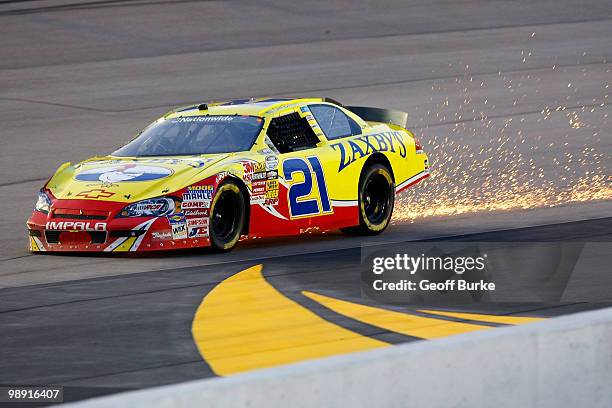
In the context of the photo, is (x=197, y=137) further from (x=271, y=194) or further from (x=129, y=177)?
(x=129, y=177)

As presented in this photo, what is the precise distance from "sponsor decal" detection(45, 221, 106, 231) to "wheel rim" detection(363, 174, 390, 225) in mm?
3024

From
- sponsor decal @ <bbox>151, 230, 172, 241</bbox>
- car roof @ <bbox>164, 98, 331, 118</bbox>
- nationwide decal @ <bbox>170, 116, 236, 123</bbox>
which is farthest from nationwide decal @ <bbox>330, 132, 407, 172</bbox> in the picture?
sponsor decal @ <bbox>151, 230, 172, 241</bbox>

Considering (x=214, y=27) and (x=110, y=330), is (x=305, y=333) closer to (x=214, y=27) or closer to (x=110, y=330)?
(x=110, y=330)

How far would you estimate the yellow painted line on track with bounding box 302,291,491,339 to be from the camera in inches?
320

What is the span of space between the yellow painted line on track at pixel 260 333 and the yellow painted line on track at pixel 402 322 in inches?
9.2

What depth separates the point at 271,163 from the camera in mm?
12328

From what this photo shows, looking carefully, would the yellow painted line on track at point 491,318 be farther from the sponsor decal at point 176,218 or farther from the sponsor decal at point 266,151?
the sponsor decal at point 266,151

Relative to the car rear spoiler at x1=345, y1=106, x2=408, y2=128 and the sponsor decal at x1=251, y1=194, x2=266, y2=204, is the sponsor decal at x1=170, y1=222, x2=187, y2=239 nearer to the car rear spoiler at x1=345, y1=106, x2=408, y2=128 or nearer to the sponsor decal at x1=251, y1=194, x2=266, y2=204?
the sponsor decal at x1=251, y1=194, x2=266, y2=204

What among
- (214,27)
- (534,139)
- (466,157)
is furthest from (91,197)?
(214,27)

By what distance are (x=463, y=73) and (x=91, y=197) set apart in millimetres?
13907

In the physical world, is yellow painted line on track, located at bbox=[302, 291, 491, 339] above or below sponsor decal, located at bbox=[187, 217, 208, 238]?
below

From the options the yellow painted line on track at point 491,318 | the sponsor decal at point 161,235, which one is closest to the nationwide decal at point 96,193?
the sponsor decal at point 161,235

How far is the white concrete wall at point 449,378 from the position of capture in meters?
4.88

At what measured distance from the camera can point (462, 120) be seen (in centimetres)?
2084
